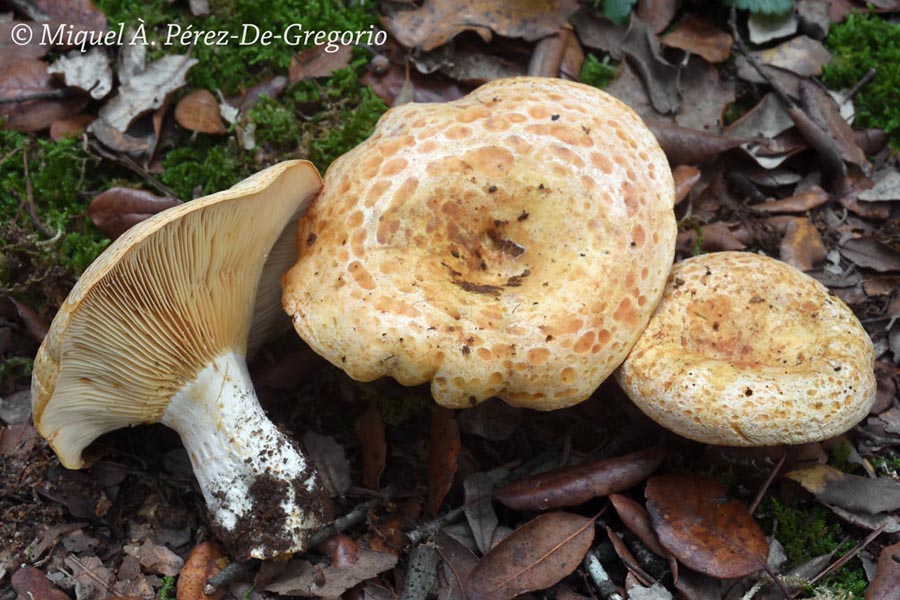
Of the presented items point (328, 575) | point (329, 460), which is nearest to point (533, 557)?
point (328, 575)

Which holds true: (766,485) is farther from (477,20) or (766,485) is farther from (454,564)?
(477,20)

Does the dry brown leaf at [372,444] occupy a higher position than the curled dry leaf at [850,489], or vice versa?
the dry brown leaf at [372,444]

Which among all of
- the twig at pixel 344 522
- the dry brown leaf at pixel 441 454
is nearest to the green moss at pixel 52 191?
the twig at pixel 344 522

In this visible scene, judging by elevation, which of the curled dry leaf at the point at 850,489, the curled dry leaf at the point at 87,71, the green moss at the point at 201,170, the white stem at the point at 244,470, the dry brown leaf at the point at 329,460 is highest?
the curled dry leaf at the point at 87,71

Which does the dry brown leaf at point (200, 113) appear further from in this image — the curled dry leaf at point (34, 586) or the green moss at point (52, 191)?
the curled dry leaf at point (34, 586)

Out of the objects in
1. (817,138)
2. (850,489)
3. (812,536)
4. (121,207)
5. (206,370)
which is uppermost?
(121,207)

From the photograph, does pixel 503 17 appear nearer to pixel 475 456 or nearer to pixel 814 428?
pixel 475 456
